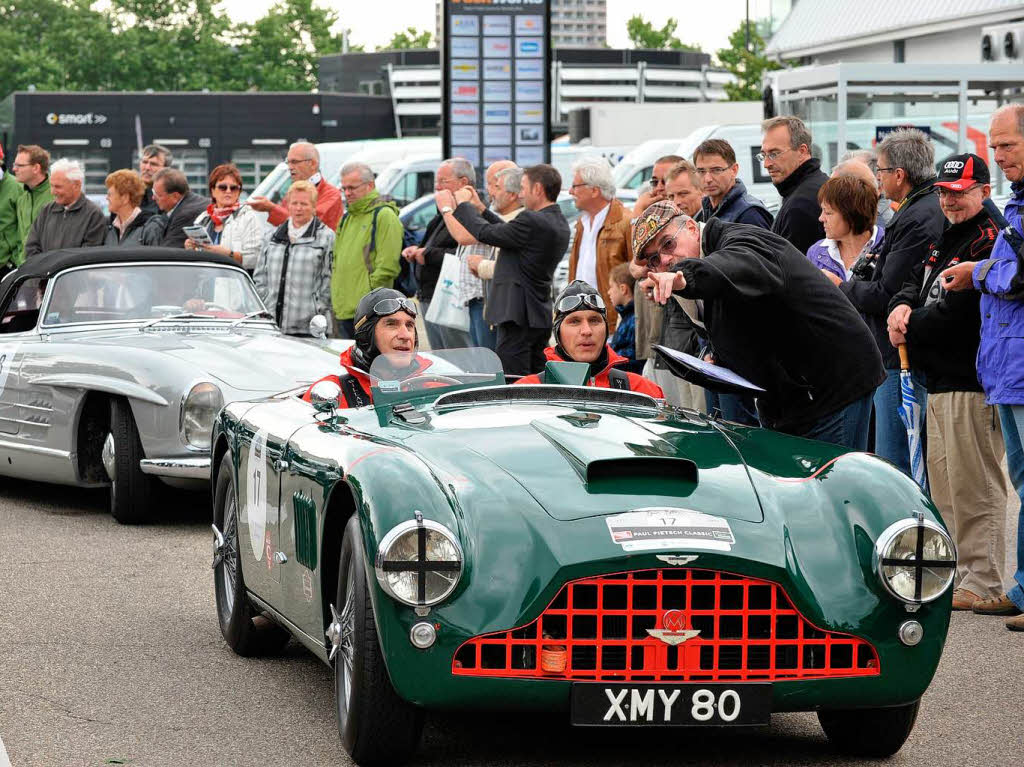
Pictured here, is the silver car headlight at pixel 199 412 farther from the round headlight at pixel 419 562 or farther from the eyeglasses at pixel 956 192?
the round headlight at pixel 419 562

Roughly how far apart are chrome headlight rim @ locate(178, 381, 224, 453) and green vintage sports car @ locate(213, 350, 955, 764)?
4164 mm

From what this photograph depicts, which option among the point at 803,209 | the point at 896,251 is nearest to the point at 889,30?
the point at 803,209

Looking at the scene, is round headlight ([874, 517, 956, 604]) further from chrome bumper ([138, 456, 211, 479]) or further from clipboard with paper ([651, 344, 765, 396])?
chrome bumper ([138, 456, 211, 479])

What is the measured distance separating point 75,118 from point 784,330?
202ft

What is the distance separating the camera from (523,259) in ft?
36.0

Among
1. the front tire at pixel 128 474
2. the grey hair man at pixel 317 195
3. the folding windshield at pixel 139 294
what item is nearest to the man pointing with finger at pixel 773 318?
the front tire at pixel 128 474

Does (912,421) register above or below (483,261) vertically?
below

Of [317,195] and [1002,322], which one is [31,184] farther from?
[1002,322]

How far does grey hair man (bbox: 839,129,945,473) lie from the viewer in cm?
777

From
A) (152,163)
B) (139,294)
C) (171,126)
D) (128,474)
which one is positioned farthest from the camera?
(171,126)

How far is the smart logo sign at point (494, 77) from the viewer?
747 inches

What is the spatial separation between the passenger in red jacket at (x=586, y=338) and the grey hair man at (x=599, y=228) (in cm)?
408

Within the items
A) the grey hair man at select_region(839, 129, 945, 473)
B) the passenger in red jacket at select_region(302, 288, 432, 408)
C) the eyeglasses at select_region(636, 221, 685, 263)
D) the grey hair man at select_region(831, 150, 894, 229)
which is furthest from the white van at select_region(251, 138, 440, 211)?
the eyeglasses at select_region(636, 221, 685, 263)

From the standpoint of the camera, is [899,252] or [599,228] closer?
[899,252]
